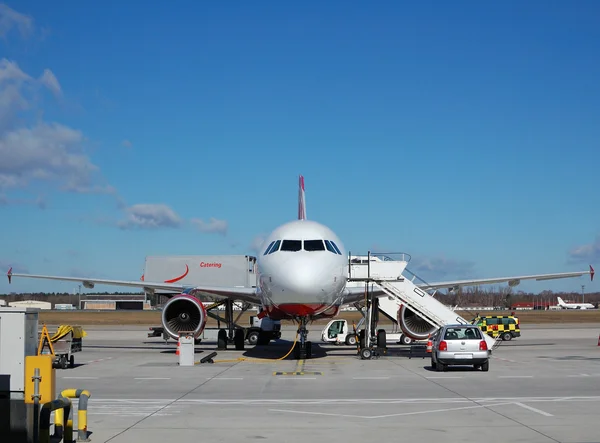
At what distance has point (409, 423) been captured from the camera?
12.1 metres

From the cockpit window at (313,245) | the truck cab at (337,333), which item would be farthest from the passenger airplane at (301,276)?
the truck cab at (337,333)

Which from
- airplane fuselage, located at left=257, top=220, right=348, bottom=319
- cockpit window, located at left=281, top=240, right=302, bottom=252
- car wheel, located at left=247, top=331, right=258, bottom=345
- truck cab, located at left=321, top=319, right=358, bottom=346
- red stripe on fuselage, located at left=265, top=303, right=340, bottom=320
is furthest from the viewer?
car wheel, located at left=247, top=331, right=258, bottom=345

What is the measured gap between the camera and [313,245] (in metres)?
24.6

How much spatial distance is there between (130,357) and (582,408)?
19394mm

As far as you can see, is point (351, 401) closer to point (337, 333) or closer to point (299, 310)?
point (299, 310)

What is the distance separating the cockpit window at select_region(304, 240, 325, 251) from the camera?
80.2 feet

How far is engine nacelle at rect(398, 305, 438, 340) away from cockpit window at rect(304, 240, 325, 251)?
6.22m

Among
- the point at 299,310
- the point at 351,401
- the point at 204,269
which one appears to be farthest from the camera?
the point at 204,269

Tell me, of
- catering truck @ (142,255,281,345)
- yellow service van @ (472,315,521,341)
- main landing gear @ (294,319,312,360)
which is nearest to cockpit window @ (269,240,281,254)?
main landing gear @ (294,319,312,360)

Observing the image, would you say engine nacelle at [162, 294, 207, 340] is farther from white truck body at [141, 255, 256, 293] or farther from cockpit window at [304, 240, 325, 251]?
white truck body at [141, 255, 256, 293]

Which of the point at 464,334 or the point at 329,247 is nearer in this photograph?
the point at 464,334

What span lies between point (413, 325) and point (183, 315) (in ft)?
29.8

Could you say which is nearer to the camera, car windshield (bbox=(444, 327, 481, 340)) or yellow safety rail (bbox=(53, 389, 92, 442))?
yellow safety rail (bbox=(53, 389, 92, 442))

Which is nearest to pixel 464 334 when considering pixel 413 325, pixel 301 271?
pixel 301 271
